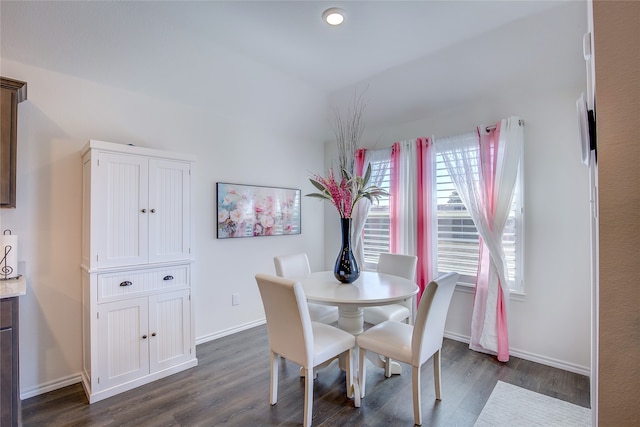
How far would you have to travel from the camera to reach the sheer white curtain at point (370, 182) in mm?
3894

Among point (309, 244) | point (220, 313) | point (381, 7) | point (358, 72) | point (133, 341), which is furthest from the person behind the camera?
point (309, 244)

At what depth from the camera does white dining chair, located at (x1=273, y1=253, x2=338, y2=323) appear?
2.70 metres

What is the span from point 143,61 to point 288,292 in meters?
2.34

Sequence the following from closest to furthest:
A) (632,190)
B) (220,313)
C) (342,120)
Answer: (632,190), (220,313), (342,120)

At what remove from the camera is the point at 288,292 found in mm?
1814

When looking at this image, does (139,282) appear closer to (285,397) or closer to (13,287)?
(13,287)

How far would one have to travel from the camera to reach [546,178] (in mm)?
2682

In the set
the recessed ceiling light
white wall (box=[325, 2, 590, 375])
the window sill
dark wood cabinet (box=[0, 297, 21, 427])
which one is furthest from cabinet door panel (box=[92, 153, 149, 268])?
the window sill

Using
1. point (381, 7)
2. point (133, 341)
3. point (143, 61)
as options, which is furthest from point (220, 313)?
point (381, 7)

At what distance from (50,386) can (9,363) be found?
0.93 m

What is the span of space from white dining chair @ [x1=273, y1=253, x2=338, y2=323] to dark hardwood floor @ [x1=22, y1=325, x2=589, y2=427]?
460 mm

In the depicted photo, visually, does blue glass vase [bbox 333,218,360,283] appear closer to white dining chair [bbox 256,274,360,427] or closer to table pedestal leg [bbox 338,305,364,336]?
table pedestal leg [bbox 338,305,364,336]

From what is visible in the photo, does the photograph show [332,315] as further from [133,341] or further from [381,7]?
[381,7]

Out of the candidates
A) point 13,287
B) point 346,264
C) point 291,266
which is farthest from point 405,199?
point 13,287
